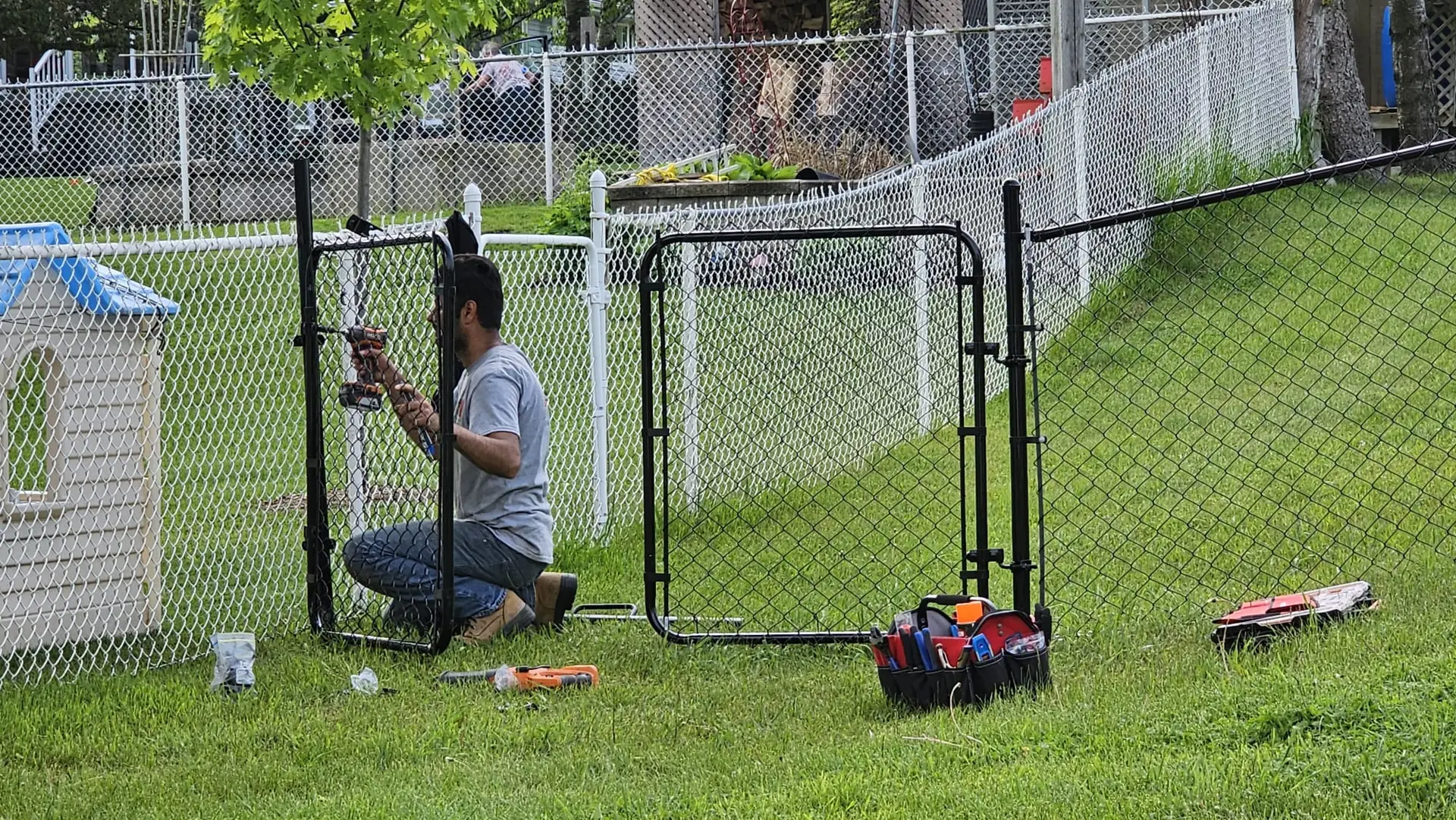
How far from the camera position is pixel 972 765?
395cm

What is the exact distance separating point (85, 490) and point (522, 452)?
4.87ft

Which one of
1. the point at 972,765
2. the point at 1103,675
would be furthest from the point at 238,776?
the point at 1103,675

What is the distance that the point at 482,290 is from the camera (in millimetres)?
5715

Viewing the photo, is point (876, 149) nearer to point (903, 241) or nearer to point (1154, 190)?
point (1154, 190)

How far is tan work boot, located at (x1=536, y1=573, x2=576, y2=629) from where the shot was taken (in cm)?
590

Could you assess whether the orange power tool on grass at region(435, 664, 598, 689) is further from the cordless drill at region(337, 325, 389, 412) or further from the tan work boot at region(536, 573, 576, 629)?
the cordless drill at region(337, 325, 389, 412)

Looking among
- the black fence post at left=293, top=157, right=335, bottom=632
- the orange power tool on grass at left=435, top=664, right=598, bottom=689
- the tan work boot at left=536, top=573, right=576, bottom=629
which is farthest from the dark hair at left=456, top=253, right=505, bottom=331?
the orange power tool on grass at left=435, top=664, right=598, bottom=689

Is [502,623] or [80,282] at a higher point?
[80,282]

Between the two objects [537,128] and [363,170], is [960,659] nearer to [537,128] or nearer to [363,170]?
[363,170]

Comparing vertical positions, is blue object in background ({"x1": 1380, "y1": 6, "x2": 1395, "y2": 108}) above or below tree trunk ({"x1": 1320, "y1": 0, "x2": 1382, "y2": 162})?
above

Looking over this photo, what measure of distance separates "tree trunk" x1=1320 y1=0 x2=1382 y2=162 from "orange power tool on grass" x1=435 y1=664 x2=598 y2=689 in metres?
12.3

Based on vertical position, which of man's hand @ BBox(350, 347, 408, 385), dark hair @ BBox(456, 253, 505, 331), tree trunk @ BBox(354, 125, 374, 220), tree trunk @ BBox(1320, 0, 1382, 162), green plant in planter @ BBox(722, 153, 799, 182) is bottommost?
man's hand @ BBox(350, 347, 408, 385)

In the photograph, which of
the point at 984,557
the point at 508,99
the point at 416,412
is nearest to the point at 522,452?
the point at 416,412

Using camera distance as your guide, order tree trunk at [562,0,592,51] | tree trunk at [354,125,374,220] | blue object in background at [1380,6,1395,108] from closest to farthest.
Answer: tree trunk at [354,125,374,220]
blue object in background at [1380,6,1395,108]
tree trunk at [562,0,592,51]
